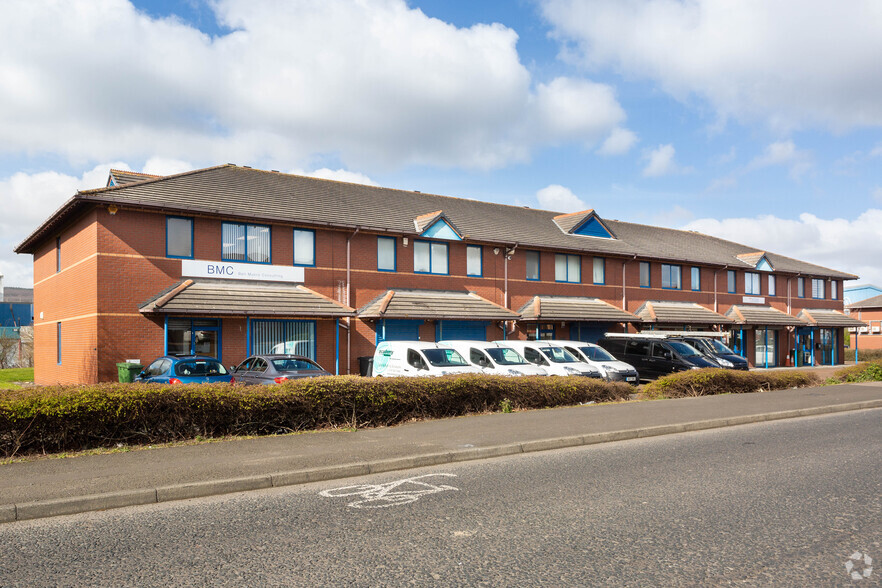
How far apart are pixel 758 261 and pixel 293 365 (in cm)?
3214

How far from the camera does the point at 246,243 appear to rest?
2250 centimetres

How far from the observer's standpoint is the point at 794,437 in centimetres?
1078

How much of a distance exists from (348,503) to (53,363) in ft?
72.5

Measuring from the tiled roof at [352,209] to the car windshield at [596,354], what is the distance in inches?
309

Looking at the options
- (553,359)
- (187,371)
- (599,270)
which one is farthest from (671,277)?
(187,371)

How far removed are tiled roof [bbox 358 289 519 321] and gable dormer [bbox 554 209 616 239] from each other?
801 cm

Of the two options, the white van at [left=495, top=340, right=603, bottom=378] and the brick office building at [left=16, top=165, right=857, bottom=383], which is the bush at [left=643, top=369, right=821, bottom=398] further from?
the brick office building at [left=16, top=165, right=857, bottom=383]

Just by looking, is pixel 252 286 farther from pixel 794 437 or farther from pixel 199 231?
pixel 794 437

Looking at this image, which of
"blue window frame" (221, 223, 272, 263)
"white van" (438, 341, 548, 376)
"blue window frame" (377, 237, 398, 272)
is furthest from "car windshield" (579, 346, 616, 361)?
"blue window frame" (221, 223, 272, 263)

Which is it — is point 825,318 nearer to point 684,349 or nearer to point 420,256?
point 684,349

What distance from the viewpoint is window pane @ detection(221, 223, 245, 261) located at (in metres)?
22.1

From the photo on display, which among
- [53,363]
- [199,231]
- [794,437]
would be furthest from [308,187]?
[794,437]

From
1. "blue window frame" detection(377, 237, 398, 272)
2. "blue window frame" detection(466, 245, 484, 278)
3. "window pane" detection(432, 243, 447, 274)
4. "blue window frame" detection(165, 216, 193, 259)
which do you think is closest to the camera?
"blue window frame" detection(165, 216, 193, 259)

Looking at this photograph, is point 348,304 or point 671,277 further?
point 671,277
